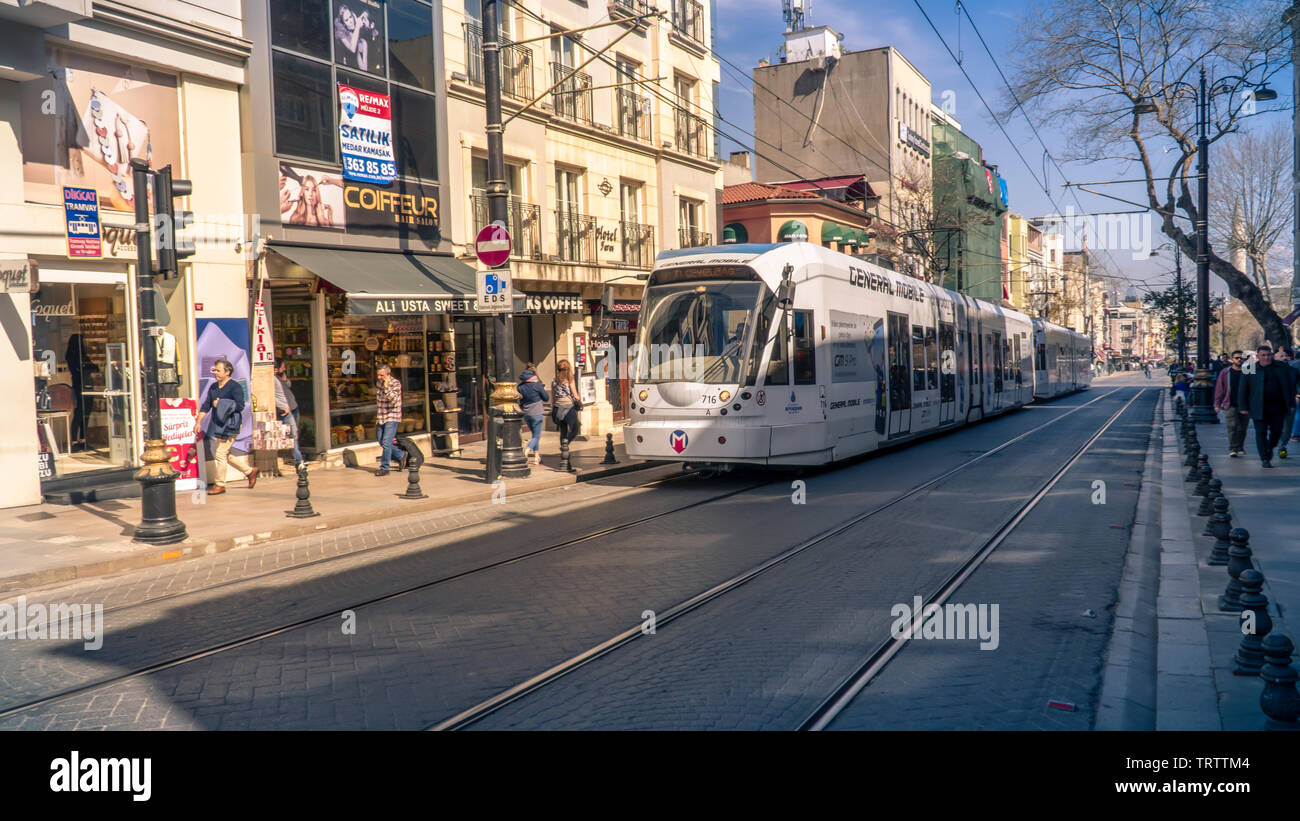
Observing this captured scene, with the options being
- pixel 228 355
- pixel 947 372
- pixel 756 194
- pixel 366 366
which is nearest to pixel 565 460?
pixel 366 366

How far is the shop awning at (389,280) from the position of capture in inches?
592

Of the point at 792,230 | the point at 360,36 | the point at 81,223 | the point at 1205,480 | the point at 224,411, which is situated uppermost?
the point at 360,36

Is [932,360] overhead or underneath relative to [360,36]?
underneath

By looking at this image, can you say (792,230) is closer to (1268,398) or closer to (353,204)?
(353,204)

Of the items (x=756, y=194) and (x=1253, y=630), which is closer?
(x=1253, y=630)

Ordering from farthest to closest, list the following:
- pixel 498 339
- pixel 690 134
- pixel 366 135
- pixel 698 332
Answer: pixel 690 134, pixel 366 135, pixel 498 339, pixel 698 332

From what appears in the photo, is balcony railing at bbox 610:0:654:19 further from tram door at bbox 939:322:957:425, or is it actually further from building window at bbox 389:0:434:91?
tram door at bbox 939:322:957:425

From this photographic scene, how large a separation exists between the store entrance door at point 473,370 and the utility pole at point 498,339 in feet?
17.0

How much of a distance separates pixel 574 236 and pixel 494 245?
8126mm

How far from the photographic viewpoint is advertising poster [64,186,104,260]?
12.3 m

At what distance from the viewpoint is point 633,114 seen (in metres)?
25.1

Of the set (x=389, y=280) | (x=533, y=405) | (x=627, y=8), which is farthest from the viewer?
(x=627, y=8)

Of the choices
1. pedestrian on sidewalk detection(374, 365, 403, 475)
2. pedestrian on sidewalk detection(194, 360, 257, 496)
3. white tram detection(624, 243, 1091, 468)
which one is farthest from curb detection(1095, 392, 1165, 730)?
pedestrian on sidewalk detection(194, 360, 257, 496)
